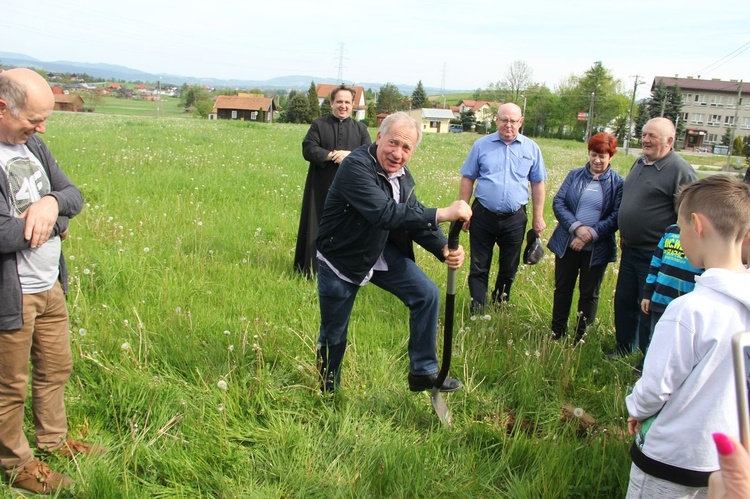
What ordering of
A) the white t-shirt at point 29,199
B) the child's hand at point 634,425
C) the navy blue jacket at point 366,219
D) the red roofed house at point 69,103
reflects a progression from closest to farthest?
the child's hand at point 634,425 < the white t-shirt at point 29,199 < the navy blue jacket at point 366,219 < the red roofed house at point 69,103

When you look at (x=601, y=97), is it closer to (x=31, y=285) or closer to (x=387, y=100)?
(x=387, y=100)

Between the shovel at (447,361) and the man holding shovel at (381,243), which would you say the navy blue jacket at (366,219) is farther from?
the shovel at (447,361)

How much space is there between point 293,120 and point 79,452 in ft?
274

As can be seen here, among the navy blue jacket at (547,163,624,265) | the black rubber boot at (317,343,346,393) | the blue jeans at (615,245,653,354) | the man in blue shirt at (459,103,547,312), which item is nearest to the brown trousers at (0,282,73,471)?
the black rubber boot at (317,343,346,393)

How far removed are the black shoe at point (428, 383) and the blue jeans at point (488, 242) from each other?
6.50 ft

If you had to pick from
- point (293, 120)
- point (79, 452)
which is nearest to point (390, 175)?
point (79, 452)

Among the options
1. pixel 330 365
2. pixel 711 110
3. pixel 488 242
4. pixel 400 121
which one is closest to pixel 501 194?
pixel 488 242

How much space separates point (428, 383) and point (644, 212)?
8.43 ft

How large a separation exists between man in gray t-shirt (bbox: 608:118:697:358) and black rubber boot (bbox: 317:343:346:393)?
2683mm

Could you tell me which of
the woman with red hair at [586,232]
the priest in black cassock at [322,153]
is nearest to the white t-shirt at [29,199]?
the priest in black cassock at [322,153]

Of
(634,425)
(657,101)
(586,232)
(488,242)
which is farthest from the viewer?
(657,101)

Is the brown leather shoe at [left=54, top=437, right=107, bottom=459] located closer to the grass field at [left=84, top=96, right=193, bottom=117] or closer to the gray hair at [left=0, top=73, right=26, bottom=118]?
the gray hair at [left=0, top=73, right=26, bottom=118]

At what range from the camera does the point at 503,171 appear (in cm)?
588

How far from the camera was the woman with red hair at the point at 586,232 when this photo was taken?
5422 millimetres
